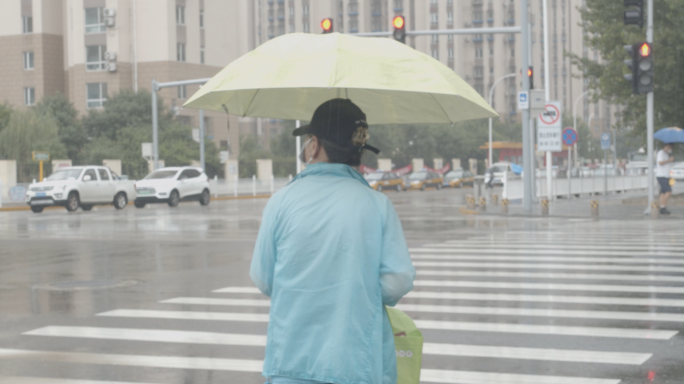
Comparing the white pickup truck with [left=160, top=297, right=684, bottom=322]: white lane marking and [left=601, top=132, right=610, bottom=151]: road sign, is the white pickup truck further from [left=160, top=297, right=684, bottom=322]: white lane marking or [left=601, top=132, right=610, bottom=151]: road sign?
[left=601, top=132, right=610, bottom=151]: road sign

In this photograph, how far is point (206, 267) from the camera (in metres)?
12.4

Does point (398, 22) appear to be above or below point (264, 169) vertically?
Result: above

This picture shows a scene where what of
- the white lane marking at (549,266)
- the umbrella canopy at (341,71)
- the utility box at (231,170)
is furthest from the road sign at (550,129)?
the utility box at (231,170)

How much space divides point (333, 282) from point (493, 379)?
10.3 feet

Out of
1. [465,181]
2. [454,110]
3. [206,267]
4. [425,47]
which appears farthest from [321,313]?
[425,47]

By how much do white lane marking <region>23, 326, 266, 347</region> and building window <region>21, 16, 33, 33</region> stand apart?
210 feet

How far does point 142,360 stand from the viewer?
6.34m

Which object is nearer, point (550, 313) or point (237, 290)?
point (550, 313)

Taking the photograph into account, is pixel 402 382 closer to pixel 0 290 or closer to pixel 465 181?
pixel 0 290

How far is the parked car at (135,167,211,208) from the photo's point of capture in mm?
33656

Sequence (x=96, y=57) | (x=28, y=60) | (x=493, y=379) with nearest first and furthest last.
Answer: (x=493, y=379), (x=96, y=57), (x=28, y=60)

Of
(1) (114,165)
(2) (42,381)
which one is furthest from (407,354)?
(1) (114,165)

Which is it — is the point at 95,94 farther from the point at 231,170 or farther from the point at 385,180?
the point at 385,180

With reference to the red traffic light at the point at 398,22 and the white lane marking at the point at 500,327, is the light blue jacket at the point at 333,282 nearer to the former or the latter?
the white lane marking at the point at 500,327
